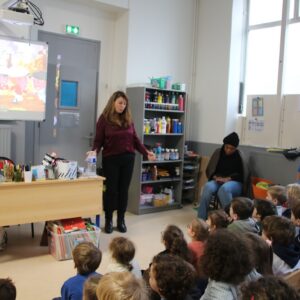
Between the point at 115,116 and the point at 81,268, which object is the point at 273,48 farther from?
the point at 81,268

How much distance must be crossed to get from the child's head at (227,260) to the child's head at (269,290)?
37cm

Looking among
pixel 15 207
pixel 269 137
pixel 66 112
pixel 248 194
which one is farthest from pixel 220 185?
pixel 15 207

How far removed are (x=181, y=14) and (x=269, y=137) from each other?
2.30 metres

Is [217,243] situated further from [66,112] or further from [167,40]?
[167,40]

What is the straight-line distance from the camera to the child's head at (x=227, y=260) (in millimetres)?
1673

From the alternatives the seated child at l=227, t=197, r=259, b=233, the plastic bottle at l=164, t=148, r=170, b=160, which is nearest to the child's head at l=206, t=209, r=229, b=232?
the seated child at l=227, t=197, r=259, b=233

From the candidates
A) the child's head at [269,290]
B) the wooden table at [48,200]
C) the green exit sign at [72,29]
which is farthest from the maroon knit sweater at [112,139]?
the child's head at [269,290]

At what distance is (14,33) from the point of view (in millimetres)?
4398

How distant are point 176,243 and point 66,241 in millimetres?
1486

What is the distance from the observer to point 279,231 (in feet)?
7.35

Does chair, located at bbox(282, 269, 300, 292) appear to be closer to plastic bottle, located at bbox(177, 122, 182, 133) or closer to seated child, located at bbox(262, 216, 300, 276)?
seated child, located at bbox(262, 216, 300, 276)

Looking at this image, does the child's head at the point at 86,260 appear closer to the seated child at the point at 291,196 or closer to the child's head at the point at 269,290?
the child's head at the point at 269,290

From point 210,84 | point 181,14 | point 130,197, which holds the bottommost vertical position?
point 130,197

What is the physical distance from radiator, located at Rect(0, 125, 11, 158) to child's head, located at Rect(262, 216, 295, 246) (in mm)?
3111
